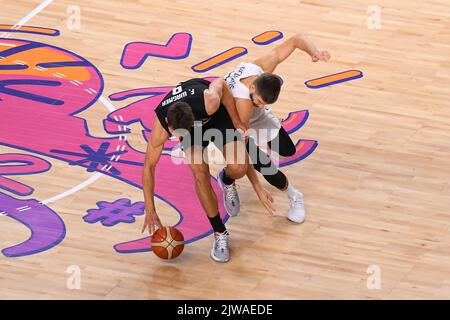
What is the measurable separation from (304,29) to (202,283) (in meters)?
5.86

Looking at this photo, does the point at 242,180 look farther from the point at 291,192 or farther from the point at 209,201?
the point at 209,201

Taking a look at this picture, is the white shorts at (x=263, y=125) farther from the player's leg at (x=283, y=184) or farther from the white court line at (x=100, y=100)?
the white court line at (x=100, y=100)

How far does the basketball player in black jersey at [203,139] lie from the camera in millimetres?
10477

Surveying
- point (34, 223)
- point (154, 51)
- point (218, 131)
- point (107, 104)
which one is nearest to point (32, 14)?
point (154, 51)

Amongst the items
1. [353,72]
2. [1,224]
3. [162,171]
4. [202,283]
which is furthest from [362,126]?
[1,224]

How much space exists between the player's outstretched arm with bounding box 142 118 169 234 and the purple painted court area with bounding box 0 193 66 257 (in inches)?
40.1

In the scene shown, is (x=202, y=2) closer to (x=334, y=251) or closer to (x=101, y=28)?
(x=101, y=28)

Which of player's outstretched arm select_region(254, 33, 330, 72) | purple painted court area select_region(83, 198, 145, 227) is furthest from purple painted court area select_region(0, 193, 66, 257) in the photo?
player's outstretched arm select_region(254, 33, 330, 72)

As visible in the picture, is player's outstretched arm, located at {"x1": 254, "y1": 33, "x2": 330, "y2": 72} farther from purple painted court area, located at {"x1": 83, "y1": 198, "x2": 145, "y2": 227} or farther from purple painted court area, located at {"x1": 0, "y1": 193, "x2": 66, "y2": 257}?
purple painted court area, located at {"x1": 0, "y1": 193, "x2": 66, "y2": 257}

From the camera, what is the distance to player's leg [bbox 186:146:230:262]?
1066 centimetres

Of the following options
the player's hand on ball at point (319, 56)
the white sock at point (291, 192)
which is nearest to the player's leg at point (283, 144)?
the white sock at point (291, 192)

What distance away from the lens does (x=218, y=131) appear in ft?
35.6

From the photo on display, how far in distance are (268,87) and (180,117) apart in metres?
0.99

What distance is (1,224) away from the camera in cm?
1119
